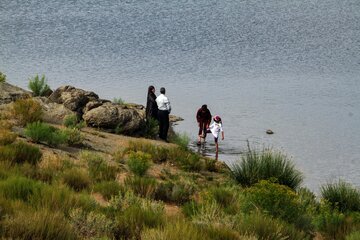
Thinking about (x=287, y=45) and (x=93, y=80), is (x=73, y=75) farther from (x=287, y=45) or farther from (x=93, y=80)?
(x=287, y=45)

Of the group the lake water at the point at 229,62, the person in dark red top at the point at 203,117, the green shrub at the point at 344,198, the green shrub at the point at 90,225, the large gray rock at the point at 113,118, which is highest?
the lake water at the point at 229,62

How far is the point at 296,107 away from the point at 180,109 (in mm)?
7040

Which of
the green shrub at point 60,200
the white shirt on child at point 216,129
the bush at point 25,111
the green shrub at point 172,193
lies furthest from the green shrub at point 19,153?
the white shirt on child at point 216,129

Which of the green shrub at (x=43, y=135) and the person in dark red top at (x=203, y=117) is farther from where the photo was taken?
Result: the person in dark red top at (x=203, y=117)

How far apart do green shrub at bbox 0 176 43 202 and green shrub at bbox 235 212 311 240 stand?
316 centimetres

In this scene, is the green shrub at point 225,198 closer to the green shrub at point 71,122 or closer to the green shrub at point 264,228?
the green shrub at point 264,228

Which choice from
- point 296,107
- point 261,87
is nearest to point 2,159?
point 296,107

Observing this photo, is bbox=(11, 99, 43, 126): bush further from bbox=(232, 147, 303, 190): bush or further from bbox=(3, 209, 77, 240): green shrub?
bbox=(3, 209, 77, 240): green shrub

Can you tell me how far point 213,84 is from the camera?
43406 mm

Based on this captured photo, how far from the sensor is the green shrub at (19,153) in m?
12.4

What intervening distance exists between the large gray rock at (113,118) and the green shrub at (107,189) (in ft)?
35.3

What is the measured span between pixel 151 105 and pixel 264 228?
16.1 m

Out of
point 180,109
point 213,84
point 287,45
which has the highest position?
point 287,45

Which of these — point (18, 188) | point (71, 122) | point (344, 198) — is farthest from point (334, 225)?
point (71, 122)
